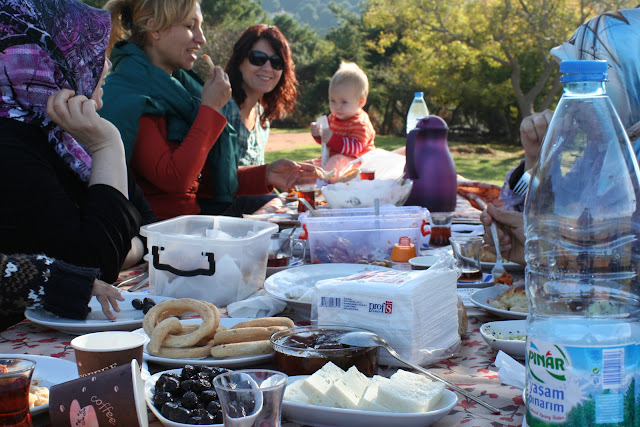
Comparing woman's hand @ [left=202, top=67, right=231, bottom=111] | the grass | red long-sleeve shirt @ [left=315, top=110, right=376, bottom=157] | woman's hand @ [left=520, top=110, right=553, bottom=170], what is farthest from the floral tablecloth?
the grass

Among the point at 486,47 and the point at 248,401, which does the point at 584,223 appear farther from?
the point at 486,47

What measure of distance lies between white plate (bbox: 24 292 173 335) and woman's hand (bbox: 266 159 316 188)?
2.54 meters

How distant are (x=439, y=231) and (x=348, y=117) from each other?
3.59 metres

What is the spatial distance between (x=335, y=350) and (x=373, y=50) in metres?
25.2

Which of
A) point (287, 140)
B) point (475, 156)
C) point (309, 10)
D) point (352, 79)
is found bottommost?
point (475, 156)

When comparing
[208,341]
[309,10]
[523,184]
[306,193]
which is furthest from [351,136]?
[309,10]

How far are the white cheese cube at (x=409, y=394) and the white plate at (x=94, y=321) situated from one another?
735 millimetres

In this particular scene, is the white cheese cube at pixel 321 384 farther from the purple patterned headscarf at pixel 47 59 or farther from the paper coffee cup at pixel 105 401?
the purple patterned headscarf at pixel 47 59

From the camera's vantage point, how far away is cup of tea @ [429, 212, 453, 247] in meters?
2.61

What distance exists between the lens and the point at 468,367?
4.35 feet

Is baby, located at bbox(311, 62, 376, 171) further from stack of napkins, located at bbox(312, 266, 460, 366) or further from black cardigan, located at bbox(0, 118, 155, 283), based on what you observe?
stack of napkins, located at bbox(312, 266, 460, 366)

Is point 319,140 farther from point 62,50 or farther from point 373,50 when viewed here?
point 373,50

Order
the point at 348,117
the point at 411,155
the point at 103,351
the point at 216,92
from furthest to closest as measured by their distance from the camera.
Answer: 1. the point at 348,117
2. the point at 216,92
3. the point at 411,155
4. the point at 103,351

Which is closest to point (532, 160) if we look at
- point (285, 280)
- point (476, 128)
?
point (285, 280)
